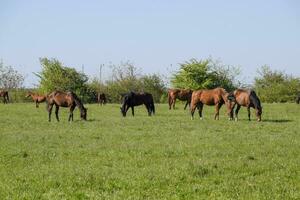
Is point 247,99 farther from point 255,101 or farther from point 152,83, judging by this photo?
point 152,83

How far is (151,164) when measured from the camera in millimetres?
12875

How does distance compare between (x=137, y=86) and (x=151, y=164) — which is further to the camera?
(x=137, y=86)

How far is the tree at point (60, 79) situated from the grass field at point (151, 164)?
4649 cm

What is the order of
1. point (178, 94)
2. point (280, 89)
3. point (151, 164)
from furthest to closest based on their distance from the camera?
1. point (280, 89)
2. point (178, 94)
3. point (151, 164)

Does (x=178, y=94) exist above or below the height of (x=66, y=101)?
above

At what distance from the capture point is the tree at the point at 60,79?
222 feet

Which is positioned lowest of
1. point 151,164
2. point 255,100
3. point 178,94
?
point 151,164

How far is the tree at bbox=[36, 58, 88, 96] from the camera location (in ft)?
222

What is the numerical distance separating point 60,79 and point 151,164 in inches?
2208

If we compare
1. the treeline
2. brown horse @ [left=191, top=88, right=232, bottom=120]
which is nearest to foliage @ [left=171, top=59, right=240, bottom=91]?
the treeline

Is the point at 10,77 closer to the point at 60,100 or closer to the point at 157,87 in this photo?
the point at 157,87

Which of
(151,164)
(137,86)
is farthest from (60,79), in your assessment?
(151,164)

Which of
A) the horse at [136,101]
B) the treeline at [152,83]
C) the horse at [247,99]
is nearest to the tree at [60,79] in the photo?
the treeline at [152,83]

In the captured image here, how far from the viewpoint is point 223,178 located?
1095cm
